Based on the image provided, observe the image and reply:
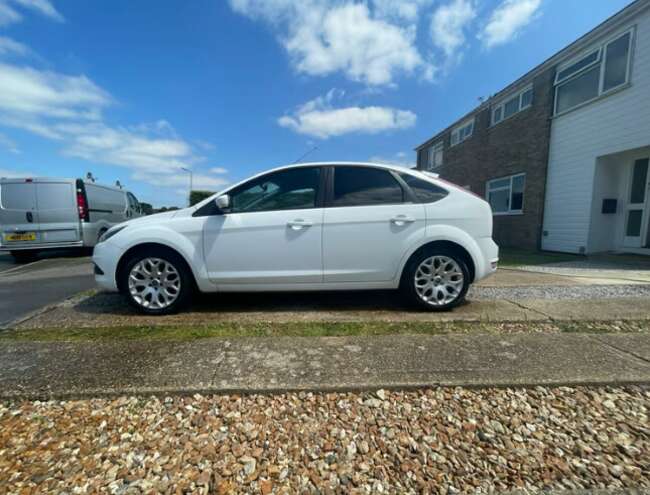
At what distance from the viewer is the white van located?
717cm

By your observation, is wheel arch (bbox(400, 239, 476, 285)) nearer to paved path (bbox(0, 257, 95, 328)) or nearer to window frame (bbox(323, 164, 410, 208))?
window frame (bbox(323, 164, 410, 208))

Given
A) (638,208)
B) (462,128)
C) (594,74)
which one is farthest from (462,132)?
(638,208)

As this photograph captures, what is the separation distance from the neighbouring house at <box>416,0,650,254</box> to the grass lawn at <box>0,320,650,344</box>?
237 inches

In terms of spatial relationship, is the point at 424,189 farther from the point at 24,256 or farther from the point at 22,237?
the point at 24,256

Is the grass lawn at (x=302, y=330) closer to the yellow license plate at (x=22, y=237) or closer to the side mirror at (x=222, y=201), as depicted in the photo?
the side mirror at (x=222, y=201)

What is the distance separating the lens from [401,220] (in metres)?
3.09

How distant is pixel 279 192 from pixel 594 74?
30.1ft

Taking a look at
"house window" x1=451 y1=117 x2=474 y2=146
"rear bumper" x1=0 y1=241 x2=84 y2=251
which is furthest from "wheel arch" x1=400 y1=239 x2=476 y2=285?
"house window" x1=451 y1=117 x2=474 y2=146

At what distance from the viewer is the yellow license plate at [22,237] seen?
23.5 feet

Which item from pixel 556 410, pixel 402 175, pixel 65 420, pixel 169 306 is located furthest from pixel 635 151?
pixel 65 420

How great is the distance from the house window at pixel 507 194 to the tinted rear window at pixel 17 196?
556 inches

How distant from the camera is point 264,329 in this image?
9.18 ft

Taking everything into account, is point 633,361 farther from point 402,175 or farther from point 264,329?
point 264,329

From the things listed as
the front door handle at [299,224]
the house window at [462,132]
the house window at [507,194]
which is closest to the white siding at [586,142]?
the house window at [507,194]
